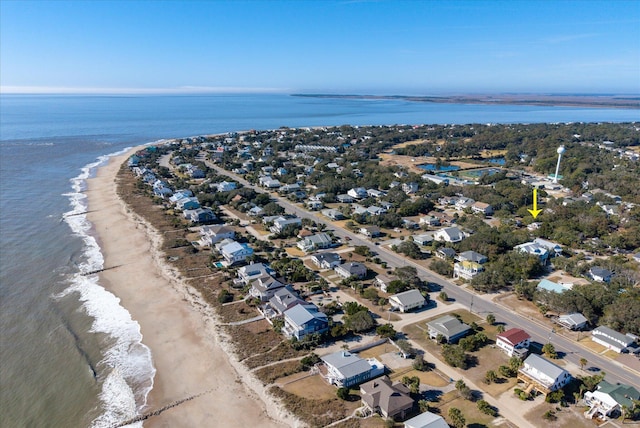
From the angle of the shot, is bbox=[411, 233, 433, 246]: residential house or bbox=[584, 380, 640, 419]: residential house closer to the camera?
bbox=[584, 380, 640, 419]: residential house

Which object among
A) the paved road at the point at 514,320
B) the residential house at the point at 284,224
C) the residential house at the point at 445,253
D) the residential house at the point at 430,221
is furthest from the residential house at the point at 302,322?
the residential house at the point at 430,221

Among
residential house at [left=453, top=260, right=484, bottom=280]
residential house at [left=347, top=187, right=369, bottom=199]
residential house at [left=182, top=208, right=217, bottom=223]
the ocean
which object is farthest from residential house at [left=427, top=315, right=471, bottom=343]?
residential house at [left=347, top=187, right=369, bottom=199]

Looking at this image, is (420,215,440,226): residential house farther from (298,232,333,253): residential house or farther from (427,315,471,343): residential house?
(427,315,471,343): residential house

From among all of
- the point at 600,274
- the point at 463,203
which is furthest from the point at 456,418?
the point at 463,203

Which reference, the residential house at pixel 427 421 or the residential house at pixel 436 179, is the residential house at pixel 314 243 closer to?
the residential house at pixel 427 421

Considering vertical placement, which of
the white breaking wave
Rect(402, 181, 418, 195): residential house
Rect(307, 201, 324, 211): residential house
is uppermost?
Rect(402, 181, 418, 195): residential house

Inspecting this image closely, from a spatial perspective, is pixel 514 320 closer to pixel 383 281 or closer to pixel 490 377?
pixel 490 377
